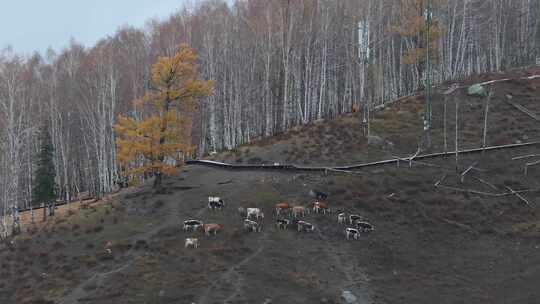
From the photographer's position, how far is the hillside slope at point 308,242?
92.9ft

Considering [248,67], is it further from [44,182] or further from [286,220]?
[286,220]

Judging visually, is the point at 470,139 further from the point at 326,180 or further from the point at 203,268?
the point at 203,268

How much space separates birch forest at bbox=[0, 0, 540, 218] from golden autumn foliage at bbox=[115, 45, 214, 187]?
10932 mm

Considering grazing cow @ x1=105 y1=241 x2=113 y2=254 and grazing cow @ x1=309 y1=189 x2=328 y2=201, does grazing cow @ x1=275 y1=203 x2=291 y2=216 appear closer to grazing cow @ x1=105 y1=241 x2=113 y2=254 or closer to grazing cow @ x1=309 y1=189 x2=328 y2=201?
grazing cow @ x1=309 y1=189 x2=328 y2=201

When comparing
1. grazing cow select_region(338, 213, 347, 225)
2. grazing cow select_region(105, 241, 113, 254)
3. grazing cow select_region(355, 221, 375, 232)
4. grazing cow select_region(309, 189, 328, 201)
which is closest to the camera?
grazing cow select_region(105, 241, 113, 254)

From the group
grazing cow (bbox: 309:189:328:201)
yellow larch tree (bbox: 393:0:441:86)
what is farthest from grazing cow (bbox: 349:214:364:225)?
yellow larch tree (bbox: 393:0:441:86)

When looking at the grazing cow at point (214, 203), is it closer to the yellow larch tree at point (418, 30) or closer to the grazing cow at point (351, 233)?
the grazing cow at point (351, 233)

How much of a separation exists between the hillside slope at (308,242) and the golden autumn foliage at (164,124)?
2.41 metres

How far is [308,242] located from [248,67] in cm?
3173

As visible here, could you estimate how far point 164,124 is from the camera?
41906 millimetres

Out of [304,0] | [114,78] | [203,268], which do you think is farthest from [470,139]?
[114,78]

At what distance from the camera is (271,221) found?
116 feet

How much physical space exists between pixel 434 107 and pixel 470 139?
7916mm

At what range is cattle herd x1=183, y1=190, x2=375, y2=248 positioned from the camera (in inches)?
1331
